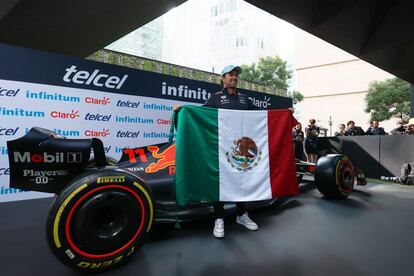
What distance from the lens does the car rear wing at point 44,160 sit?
1.37 meters

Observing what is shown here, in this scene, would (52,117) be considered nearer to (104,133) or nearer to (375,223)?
(104,133)

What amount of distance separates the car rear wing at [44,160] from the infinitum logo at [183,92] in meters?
3.22

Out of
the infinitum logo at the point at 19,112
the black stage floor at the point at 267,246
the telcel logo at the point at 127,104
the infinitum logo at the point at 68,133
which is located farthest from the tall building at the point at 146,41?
the black stage floor at the point at 267,246

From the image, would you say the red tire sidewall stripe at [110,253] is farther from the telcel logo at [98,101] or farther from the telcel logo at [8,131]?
the telcel logo at [98,101]

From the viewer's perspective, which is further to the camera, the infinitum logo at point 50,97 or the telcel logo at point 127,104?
the telcel logo at point 127,104

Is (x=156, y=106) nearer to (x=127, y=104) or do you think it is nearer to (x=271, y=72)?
(x=127, y=104)

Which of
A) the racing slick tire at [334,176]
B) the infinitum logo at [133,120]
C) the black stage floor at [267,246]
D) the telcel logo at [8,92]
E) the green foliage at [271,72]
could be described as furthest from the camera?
the green foliage at [271,72]

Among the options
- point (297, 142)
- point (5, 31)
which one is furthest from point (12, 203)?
point (297, 142)

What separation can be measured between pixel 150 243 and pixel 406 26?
23.2 ft

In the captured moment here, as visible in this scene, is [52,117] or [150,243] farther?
[52,117]

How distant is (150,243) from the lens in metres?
1.80

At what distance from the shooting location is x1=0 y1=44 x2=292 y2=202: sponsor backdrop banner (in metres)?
3.16

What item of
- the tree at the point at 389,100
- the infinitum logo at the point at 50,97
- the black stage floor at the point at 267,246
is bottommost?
the black stage floor at the point at 267,246

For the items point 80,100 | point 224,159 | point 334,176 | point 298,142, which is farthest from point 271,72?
point 224,159
